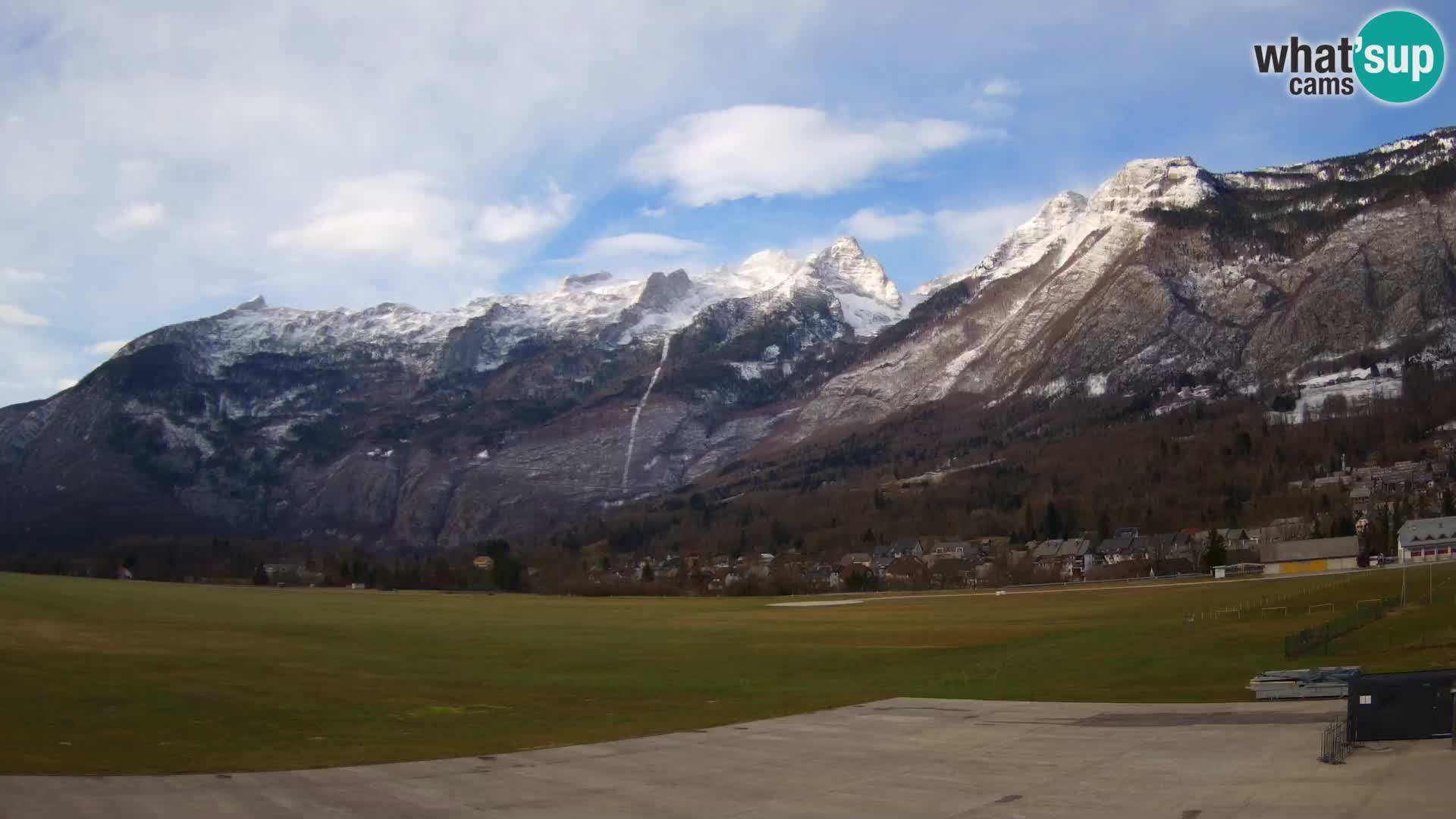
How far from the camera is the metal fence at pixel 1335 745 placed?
29.3m

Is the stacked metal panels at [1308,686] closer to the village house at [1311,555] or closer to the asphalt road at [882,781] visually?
the asphalt road at [882,781]

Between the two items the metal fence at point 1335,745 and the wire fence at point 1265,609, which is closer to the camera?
the metal fence at point 1335,745

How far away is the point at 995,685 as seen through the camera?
52.8 m

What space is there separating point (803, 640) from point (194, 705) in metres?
46.0

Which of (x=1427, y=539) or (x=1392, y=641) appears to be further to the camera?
(x=1427, y=539)

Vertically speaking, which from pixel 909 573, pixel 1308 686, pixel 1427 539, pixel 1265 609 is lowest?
pixel 909 573

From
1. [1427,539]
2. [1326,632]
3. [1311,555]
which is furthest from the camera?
[1311,555]

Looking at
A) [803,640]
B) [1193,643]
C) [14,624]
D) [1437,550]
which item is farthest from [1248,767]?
[1437,550]

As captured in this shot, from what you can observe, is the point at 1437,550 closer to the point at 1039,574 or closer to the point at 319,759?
the point at 1039,574

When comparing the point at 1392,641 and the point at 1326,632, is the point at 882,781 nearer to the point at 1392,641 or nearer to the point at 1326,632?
the point at 1326,632

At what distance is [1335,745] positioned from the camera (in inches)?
1176

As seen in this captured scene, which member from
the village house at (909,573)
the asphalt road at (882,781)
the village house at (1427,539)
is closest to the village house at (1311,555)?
the village house at (1427,539)

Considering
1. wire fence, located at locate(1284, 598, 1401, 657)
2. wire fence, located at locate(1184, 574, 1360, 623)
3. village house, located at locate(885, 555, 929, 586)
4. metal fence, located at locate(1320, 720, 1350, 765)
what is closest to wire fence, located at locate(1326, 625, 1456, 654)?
wire fence, located at locate(1284, 598, 1401, 657)

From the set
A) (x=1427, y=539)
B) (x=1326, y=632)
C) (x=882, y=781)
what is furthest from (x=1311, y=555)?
(x=882, y=781)
